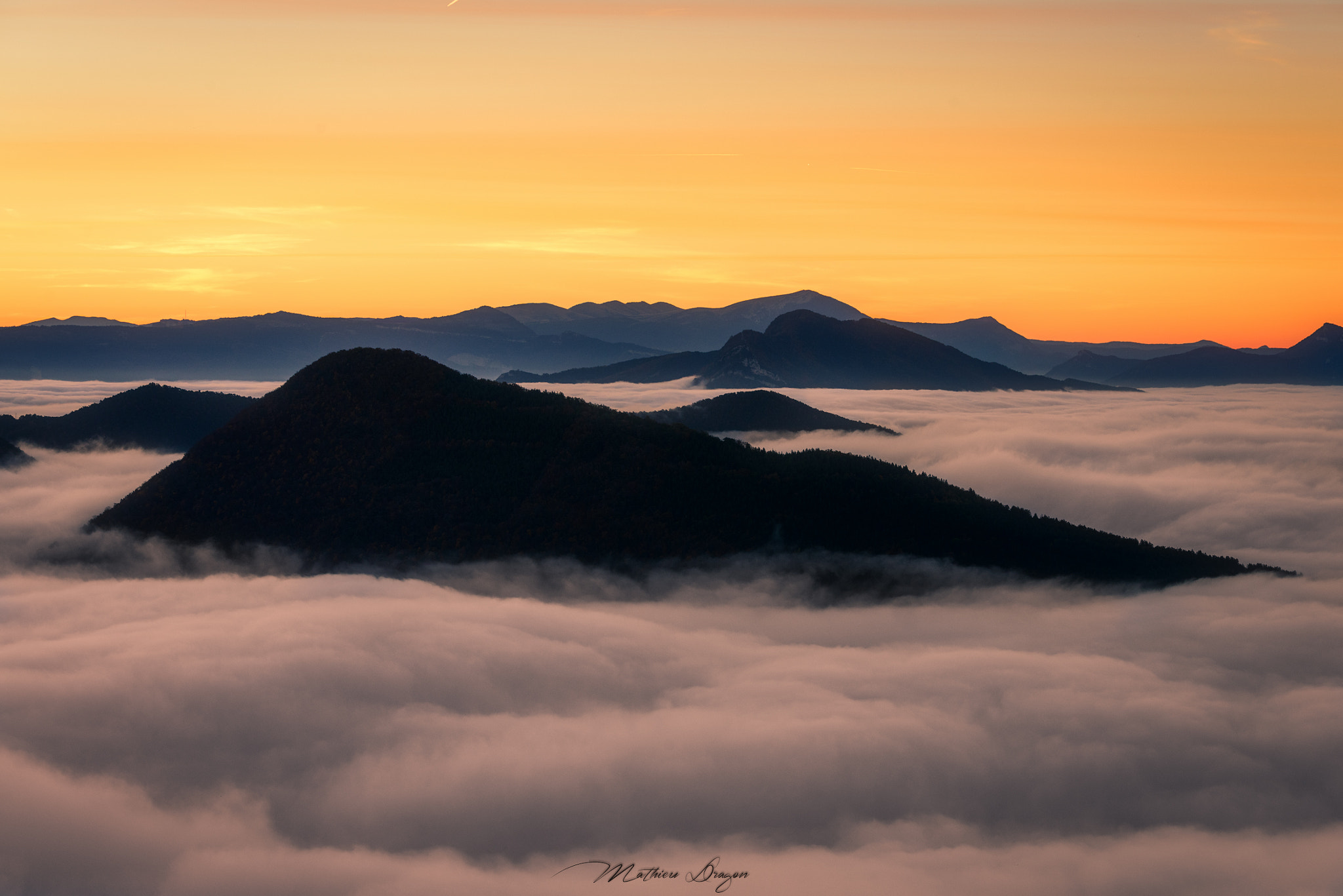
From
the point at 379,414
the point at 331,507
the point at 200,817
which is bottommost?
the point at 200,817

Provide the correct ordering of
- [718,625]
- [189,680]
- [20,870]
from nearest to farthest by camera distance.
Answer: [20,870] < [189,680] < [718,625]

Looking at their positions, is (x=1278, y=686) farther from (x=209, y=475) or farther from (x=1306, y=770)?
(x=209, y=475)

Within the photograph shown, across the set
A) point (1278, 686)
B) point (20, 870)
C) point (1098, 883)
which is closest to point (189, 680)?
point (20, 870)

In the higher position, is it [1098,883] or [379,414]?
[379,414]

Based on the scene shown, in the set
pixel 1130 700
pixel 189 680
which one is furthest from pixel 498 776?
pixel 1130 700

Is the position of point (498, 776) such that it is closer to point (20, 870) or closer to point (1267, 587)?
point (20, 870)

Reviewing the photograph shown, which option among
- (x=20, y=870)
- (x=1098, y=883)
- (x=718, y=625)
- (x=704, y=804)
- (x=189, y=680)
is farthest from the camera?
(x=718, y=625)

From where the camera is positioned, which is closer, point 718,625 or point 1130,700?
point 1130,700
